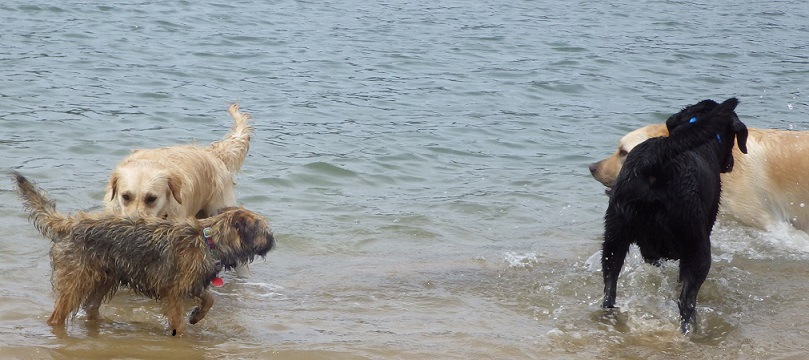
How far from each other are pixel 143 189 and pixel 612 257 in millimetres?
3028

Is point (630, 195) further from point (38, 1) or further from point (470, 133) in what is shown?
point (38, 1)

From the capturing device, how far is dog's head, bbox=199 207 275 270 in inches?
232

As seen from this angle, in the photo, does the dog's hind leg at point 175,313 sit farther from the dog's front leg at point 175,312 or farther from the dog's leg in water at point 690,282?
the dog's leg in water at point 690,282

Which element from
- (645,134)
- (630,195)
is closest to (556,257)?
(645,134)

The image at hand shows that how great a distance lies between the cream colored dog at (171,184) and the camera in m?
6.52

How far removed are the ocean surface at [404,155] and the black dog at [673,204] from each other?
46 cm

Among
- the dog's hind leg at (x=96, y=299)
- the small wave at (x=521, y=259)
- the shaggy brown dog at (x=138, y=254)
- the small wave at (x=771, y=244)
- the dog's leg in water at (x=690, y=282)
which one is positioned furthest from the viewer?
the small wave at (x=771, y=244)

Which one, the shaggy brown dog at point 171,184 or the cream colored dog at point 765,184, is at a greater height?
the shaggy brown dog at point 171,184

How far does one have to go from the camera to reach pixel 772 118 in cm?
1382

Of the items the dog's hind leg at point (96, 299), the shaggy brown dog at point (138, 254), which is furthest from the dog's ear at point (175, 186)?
the dog's hind leg at point (96, 299)

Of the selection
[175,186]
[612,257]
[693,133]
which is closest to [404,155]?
[175,186]

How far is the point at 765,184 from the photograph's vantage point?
27.1 ft

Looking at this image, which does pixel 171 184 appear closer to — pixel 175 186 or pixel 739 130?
pixel 175 186

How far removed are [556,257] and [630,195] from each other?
2146 mm
